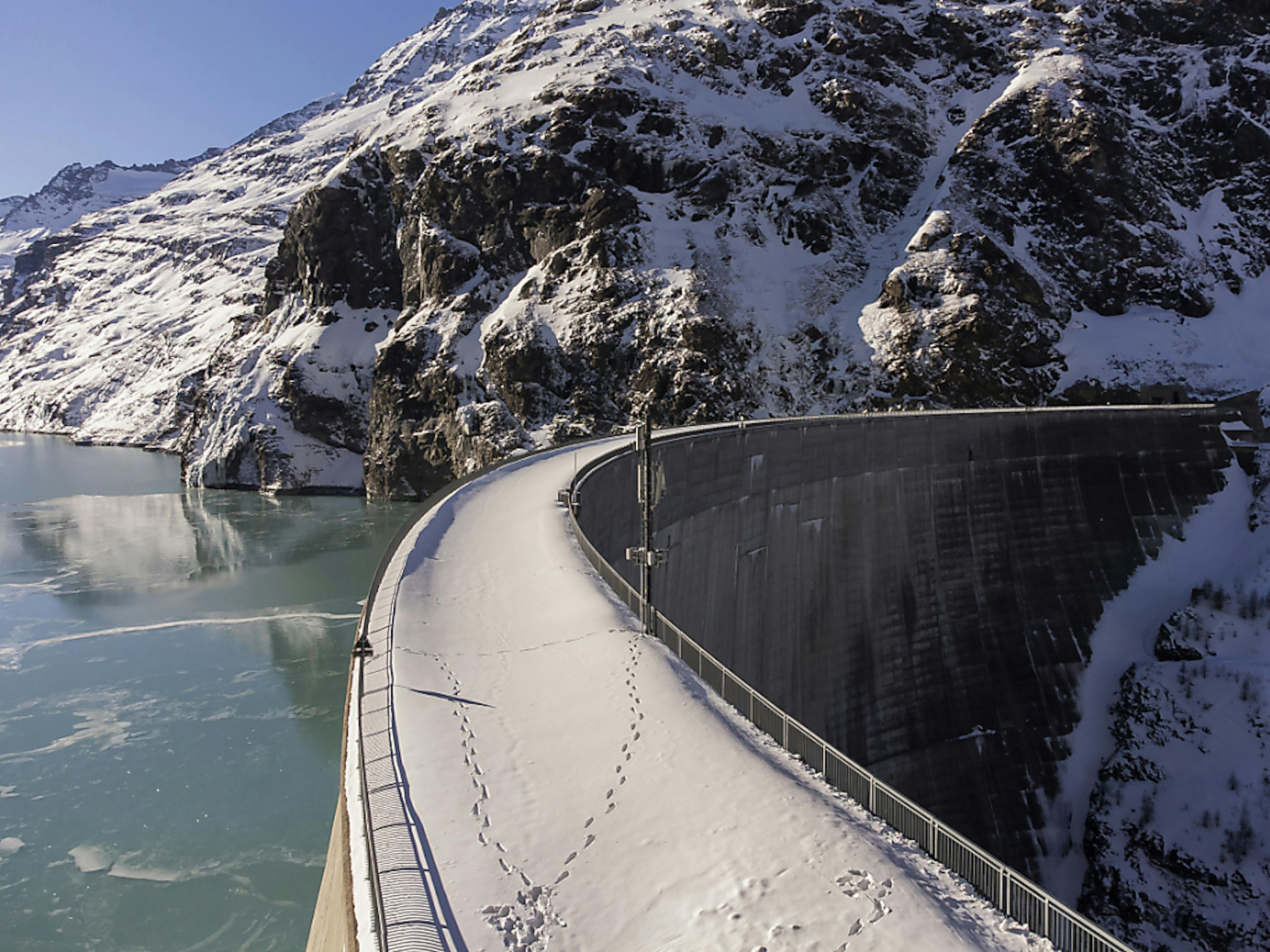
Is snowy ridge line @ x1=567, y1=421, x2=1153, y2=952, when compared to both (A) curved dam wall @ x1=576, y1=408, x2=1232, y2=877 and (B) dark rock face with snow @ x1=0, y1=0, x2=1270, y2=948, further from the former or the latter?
(B) dark rock face with snow @ x1=0, y1=0, x2=1270, y2=948

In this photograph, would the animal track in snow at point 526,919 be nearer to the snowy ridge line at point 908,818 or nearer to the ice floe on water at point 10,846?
the snowy ridge line at point 908,818

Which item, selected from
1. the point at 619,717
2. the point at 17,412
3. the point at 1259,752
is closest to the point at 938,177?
the point at 1259,752

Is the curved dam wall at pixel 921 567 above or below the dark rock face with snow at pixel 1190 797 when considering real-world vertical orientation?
above

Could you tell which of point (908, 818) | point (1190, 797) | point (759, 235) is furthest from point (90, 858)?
point (759, 235)

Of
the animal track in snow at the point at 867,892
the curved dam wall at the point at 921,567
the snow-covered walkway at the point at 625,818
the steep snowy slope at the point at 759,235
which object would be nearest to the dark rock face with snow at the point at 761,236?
the steep snowy slope at the point at 759,235

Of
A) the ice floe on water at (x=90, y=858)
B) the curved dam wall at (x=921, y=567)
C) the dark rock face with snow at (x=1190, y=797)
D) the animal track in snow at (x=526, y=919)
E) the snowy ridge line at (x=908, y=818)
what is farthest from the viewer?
the curved dam wall at (x=921, y=567)

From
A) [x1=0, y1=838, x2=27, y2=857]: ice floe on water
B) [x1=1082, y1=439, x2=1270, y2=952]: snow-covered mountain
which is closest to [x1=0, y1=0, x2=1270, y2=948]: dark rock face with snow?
[x1=1082, y1=439, x2=1270, y2=952]: snow-covered mountain
